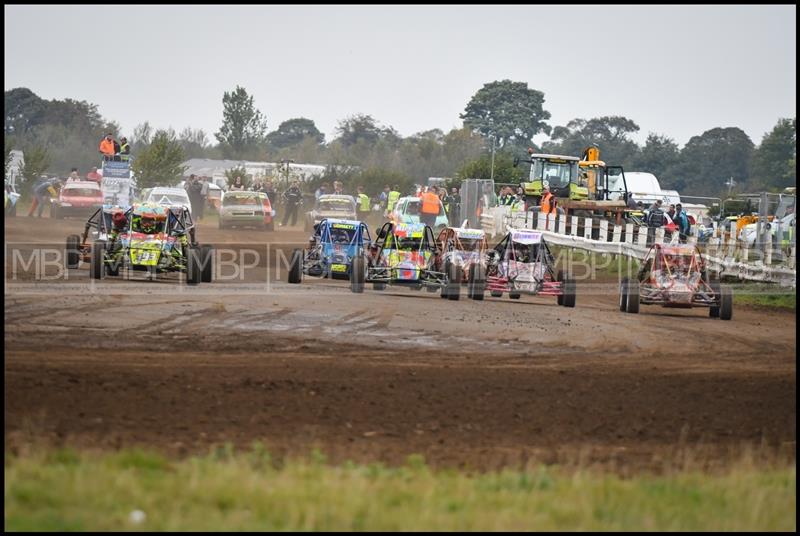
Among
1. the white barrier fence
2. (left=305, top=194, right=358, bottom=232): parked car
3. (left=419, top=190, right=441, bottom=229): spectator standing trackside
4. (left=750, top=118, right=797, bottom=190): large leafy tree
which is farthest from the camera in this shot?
(left=750, top=118, right=797, bottom=190): large leafy tree

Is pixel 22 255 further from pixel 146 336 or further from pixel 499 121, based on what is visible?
pixel 499 121

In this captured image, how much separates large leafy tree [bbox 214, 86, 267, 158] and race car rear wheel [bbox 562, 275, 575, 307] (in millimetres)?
65338

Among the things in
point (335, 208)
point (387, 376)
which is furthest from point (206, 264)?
point (335, 208)

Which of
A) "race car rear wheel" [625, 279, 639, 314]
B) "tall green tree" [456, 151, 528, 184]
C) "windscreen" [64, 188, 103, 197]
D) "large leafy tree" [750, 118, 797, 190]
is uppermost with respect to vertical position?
"large leafy tree" [750, 118, 797, 190]

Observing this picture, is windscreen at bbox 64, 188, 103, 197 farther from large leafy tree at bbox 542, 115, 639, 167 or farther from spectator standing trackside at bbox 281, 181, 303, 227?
large leafy tree at bbox 542, 115, 639, 167

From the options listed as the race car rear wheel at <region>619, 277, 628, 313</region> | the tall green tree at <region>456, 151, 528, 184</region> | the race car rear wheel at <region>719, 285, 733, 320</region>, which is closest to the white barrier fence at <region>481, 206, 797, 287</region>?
the race car rear wheel at <region>619, 277, 628, 313</region>

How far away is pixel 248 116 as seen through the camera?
281 ft

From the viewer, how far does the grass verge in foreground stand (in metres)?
6.77

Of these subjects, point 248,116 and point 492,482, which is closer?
point 492,482

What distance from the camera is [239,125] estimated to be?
86812 millimetres

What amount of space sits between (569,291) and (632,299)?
1.08 metres

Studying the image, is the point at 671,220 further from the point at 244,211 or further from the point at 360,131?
the point at 360,131

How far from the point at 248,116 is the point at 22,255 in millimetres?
60819

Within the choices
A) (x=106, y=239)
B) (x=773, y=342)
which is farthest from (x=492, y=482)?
(x=106, y=239)
